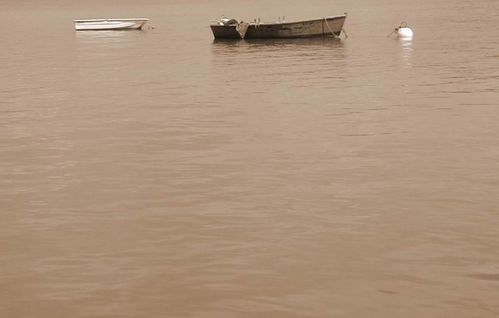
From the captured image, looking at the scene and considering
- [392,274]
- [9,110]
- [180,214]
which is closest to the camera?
[392,274]

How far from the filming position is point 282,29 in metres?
39.7

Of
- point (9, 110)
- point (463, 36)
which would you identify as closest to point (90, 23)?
point (463, 36)

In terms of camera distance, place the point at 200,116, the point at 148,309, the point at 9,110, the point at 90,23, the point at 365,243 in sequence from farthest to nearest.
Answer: the point at 90,23 < the point at 9,110 < the point at 200,116 < the point at 365,243 < the point at 148,309

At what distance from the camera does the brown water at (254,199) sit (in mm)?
7914

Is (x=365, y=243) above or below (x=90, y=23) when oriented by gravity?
below

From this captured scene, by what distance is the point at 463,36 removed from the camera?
42.5 m

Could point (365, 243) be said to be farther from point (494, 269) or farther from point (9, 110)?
point (9, 110)

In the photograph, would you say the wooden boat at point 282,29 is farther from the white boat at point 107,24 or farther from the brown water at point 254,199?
the white boat at point 107,24

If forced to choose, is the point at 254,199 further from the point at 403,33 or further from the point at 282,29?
the point at 403,33

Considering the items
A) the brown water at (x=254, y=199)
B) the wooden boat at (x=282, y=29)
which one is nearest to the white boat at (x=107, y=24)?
the wooden boat at (x=282, y=29)

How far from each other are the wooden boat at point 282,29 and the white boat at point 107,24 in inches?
600

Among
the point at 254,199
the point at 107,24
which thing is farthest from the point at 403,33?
the point at 254,199

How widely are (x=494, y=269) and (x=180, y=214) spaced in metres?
4.09

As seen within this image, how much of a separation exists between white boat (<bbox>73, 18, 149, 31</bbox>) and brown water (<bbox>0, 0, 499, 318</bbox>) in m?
31.5
